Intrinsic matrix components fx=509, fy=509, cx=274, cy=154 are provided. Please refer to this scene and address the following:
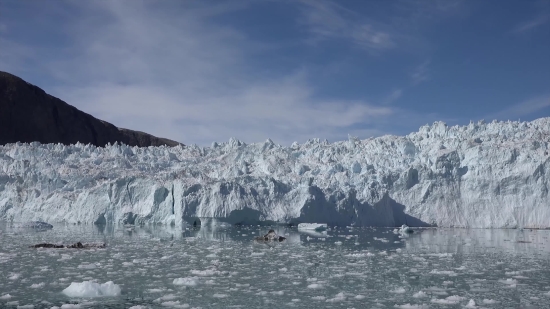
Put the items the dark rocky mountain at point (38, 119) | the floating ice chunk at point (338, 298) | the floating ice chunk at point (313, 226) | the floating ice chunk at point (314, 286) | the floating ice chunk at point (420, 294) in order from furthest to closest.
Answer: the dark rocky mountain at point (38, 119) → the floating ice chunk at point (313, 226) → the floating ice chunk at point (314, 286) → the floating ice chunk at point (420, 294) → the floating ice chunk at point (338, 298)

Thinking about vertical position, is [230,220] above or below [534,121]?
below

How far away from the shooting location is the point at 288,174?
24844 mm

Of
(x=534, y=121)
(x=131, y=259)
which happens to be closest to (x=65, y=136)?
(x=534, y=121)

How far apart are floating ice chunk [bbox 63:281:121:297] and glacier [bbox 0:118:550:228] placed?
576 inches

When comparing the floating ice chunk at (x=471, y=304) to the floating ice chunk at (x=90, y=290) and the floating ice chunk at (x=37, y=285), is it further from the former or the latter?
the floating ice chunk at (x=37, y=285)

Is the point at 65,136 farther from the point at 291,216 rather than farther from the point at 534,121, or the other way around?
the point at 534,121

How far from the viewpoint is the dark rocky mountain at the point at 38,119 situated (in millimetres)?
57250

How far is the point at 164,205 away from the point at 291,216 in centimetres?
565

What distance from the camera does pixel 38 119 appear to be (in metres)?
59.6

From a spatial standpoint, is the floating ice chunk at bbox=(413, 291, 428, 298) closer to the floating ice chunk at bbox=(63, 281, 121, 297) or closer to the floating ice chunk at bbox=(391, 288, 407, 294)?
the floating ice chunk at bbox=(391, 288, 407, 294)

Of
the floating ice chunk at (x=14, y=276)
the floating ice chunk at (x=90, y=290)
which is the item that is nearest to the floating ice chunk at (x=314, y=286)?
the floating ice chunk at (x=90, y=290)

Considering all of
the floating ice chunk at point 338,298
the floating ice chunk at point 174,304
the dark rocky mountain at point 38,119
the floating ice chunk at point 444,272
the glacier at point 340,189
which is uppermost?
the dark rocky mountain at point 38,119

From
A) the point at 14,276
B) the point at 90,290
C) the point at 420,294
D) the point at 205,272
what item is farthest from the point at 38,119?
the point at 420,294

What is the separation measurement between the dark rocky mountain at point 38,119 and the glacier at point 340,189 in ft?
112
